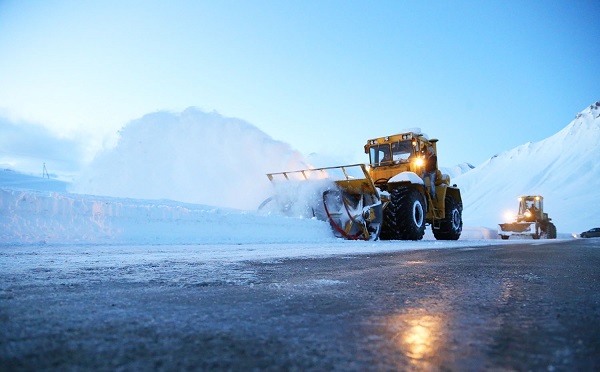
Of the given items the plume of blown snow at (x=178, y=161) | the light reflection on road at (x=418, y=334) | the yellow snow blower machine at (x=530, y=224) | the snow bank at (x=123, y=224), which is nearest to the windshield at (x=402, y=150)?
the snow bank at (x=123, y=224)

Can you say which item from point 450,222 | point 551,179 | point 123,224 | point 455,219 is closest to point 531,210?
point 455,219

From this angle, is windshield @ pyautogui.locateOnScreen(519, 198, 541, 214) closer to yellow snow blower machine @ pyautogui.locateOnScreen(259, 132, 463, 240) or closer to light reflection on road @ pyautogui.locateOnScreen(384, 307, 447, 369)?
yellow snow blower machine @ pyautogui.locateOnScreen(259, 132, 463, 240)

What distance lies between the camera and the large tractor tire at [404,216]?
987cm

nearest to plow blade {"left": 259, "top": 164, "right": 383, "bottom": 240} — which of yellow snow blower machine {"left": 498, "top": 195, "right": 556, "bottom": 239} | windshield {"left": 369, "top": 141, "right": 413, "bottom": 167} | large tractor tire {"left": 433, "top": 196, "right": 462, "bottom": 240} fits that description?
windshield {"left": 369, "top": 141, "right": 413, "bottom": 167}

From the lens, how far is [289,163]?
12.9 meters

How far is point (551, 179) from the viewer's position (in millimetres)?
76375

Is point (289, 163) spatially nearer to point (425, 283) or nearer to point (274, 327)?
point (425, 283)

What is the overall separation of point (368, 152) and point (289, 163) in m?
2.62

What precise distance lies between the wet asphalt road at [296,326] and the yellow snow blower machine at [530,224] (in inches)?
853

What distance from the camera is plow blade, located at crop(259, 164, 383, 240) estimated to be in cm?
1002

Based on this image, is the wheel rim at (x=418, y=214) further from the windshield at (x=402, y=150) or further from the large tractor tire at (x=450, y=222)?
the large tractor tire at (x=450, y=222)

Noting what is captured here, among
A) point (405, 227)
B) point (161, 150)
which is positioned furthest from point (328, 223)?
point (161, 150)

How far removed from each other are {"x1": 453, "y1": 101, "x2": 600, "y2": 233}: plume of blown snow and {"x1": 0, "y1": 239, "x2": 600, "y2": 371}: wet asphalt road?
185ft

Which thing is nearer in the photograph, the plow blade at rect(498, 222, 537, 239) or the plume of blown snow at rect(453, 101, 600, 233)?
the plow blade at rect(498, 222, 537, 239)
